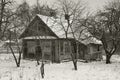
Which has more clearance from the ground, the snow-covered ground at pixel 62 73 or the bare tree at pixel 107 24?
the bare tree at pixel 107 24

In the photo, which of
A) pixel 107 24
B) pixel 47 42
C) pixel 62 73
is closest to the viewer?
pixel 62 73

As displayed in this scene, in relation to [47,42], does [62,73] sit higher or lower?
lower

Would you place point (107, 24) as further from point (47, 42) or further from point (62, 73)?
point (62, 73)

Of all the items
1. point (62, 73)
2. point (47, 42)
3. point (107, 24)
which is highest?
point (107, 24)

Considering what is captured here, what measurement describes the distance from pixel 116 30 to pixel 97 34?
223 cm

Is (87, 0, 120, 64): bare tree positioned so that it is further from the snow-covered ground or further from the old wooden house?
the snow-covered ground

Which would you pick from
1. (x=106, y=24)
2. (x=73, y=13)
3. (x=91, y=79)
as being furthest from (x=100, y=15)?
(x=91, y=79)

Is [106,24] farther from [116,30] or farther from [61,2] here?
[61,2]

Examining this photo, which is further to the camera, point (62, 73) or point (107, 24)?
point (107, 24)

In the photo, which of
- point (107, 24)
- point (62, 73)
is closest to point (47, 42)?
point (107, 24)

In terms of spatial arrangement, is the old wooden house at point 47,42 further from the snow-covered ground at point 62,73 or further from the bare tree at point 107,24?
the snow-covered ground at point 62,73

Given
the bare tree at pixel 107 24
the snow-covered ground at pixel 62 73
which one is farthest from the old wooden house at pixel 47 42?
the snow-covered ground at pixel 62 73

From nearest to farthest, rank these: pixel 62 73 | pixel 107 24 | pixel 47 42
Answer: pixel 62 73 < pixel 107 24 < pixel 47 42

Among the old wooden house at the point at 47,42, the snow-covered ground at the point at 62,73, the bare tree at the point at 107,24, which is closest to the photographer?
the snow-covered ground at the point at 62,73
